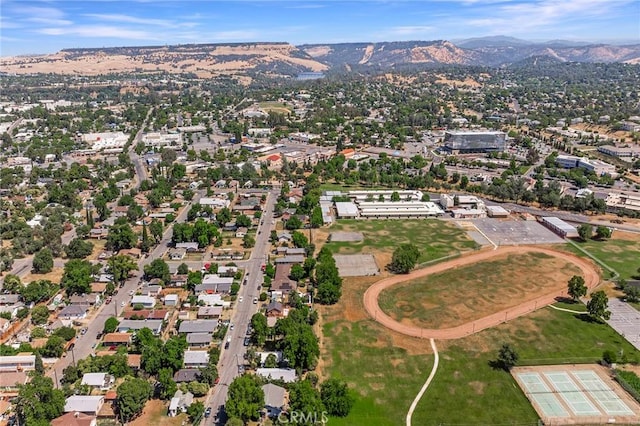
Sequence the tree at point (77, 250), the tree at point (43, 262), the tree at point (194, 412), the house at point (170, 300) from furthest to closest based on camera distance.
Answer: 1. the tree at point (77, 250)
2. the tree at point (43, 262)
3. the house at point (170, 300)
4. the tree at point (194, 412)

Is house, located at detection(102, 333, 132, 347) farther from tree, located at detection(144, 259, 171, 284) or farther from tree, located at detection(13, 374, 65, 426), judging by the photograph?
tree, located at detection(144, 259, 171, 284)

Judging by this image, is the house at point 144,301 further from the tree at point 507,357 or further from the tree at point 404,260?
the tree at point 507,357


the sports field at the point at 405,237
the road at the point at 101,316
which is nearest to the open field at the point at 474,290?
the sports field at the point at 405,237

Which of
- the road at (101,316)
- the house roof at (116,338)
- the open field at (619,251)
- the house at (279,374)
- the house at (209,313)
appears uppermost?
the house at (279,374)

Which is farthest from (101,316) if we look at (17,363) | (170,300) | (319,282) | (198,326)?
(319,282)

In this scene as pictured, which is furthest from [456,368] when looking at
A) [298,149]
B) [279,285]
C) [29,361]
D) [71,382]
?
[298,149]

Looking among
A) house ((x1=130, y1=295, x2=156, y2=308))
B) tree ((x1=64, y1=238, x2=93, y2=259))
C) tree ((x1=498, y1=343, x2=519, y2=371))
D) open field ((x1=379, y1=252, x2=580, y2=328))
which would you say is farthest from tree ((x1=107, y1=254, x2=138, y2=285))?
tree ((x1=498, y1=343, x2=519, y2=371))
